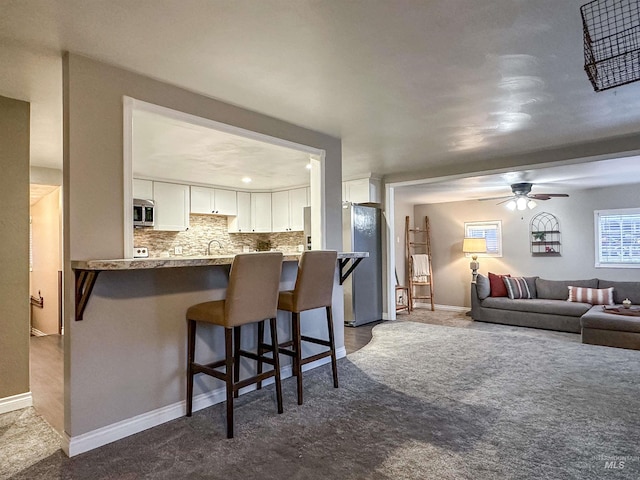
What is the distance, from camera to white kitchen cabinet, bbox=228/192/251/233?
6.99 meters

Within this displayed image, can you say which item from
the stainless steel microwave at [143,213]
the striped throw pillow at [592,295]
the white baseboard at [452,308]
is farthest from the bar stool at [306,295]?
the white baseboard at [452,308]

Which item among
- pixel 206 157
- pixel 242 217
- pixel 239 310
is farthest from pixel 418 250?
pixel 239 310

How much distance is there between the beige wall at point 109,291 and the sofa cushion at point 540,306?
509cm

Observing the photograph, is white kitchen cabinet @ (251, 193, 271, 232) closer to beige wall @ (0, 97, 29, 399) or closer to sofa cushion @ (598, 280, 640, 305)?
beige wall @ (0, 97, 29, 399)

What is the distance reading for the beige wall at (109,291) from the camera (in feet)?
7.33

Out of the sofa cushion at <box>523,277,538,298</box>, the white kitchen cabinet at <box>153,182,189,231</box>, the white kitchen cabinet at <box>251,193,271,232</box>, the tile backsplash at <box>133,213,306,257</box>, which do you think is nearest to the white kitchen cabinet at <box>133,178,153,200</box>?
the white kitchen cabinet at <box>153,182,189,231</box>

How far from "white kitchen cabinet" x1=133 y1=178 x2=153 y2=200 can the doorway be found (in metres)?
0.98

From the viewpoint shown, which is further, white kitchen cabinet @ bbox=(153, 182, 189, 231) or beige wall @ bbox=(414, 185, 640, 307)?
beige wall @ bbox=(414, 185, 640, 307)

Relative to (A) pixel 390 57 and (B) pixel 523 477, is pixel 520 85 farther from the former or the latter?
(B) pixel 523 477

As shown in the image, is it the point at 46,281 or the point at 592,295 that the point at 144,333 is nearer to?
the point at 46,281

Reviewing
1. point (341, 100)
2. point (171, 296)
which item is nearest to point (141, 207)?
point (171, 296)

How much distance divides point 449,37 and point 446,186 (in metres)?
4.37

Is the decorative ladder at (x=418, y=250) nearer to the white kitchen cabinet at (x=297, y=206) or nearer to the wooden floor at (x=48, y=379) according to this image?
the white kitchen cabinet at (x=297, y=206)

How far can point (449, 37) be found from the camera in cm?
209
